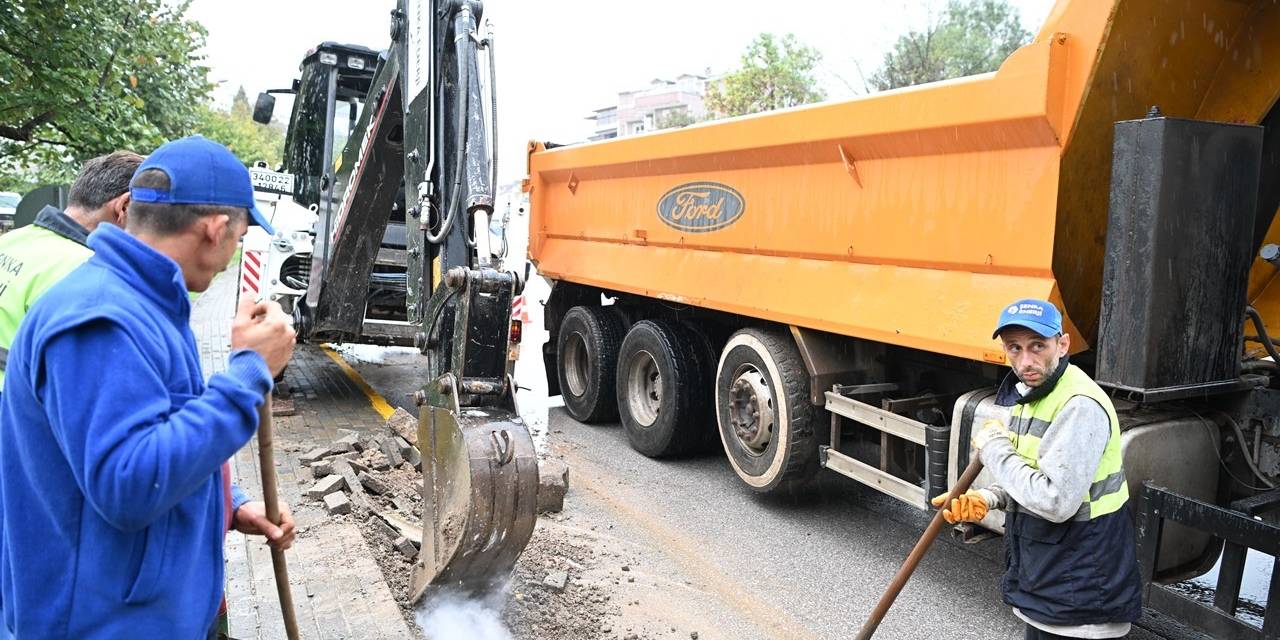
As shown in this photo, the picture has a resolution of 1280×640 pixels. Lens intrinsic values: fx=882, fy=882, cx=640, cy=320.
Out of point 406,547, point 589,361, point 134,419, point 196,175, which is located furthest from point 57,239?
point 589,361

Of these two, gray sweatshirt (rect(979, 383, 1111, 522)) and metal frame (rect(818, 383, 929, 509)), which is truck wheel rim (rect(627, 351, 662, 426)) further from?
gray sweatshirt (rect(979, 383, 1111, 522))

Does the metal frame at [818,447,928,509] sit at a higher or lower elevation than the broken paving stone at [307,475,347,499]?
higher

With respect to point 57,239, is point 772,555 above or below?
below

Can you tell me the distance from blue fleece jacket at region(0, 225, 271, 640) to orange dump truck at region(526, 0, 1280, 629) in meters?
3.08

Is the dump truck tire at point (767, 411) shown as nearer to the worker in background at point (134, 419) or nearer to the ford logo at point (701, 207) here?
the ford logo at point (701, 207)

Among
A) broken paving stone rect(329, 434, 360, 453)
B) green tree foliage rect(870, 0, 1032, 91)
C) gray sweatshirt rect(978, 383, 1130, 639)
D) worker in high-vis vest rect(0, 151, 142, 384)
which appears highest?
green tree foliage rect(870, 0, 1032, 91)

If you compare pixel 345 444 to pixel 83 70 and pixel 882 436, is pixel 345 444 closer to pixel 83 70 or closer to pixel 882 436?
pixel 882 436

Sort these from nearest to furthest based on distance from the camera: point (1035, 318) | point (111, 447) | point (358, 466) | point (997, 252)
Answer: point (111, 447) < point (1035, 318) < point (997, 252) < point (358, 466)

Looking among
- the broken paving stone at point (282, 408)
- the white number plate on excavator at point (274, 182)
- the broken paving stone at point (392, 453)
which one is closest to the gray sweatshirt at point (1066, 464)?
the broken paving stone at point (392, 453)

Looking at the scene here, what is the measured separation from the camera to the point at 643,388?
6.93 meters

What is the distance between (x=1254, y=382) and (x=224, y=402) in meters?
3.81

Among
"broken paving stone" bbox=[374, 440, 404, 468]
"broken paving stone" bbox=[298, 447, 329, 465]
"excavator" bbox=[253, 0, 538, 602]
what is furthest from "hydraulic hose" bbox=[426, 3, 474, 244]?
"broken paving stone" bbox=[298, 447, 329, 465]

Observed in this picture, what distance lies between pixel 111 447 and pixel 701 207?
15.6ft

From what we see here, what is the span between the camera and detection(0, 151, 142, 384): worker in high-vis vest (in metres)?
2.38
